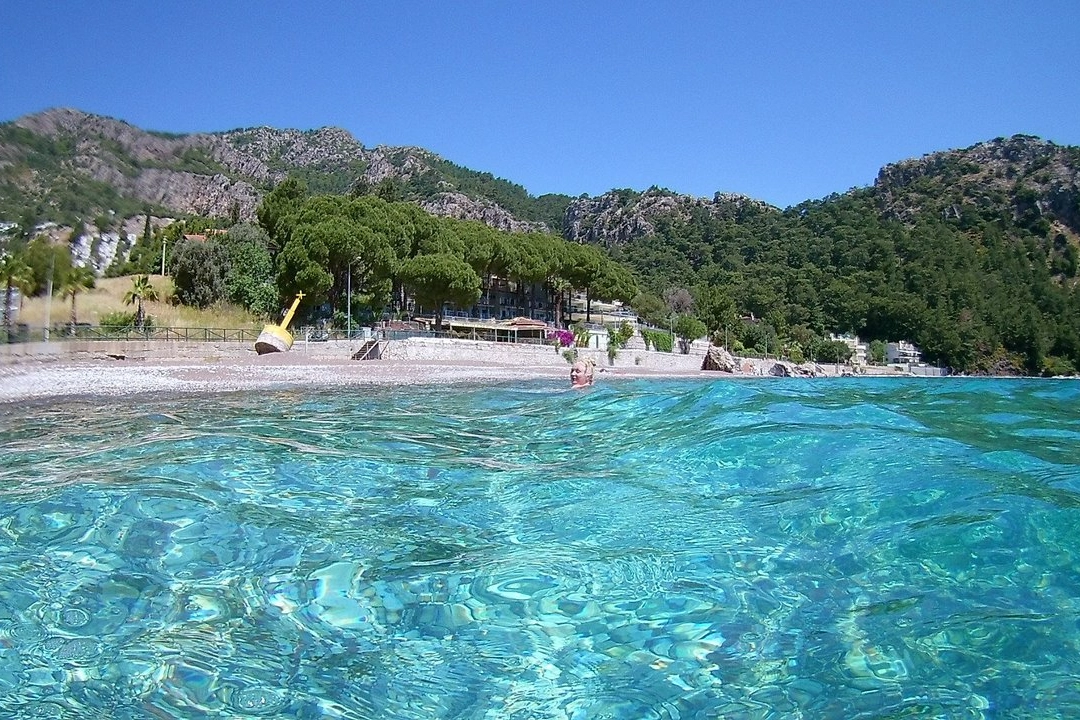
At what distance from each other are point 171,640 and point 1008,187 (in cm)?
15940

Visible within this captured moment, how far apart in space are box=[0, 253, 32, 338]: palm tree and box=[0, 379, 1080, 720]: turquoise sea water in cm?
2769

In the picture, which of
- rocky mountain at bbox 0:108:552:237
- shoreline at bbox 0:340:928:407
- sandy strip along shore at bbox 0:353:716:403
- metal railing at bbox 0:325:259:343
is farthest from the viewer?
rocky mountain at bbox 0:108:552:237

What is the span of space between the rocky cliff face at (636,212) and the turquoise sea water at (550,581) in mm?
154774

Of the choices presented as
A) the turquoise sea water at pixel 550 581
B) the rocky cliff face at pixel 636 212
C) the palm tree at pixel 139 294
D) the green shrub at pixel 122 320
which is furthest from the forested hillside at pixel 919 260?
the turquoise sea water at pixel 550 581

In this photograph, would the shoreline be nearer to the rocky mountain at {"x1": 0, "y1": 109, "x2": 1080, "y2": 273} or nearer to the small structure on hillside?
the small structure on hillside

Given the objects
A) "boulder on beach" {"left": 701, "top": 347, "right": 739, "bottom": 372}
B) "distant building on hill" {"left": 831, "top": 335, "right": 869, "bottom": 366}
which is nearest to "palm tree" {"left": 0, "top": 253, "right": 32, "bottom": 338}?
"boulder on beach" {"left": 701, "top": 347, "right": 739, "bottom": 372}

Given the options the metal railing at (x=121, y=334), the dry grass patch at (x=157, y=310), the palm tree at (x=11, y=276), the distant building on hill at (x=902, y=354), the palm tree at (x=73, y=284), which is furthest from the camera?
the distant building on hill at (x=902, y=354)

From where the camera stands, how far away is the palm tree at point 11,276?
30625mm

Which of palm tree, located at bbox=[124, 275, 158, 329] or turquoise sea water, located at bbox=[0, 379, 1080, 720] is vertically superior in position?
palm tree, located at bbox=[124, 275, 158, 329]

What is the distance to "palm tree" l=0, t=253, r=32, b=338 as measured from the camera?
30.6 meters

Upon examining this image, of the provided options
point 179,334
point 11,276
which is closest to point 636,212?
point 179,334

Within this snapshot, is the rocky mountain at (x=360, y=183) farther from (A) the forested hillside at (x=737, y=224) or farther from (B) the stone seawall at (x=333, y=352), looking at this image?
(B) the stone seawall at (x=333, y=352)

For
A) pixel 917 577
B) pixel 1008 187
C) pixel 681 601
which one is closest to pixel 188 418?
pixel 681 601

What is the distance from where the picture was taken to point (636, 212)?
547 ft
